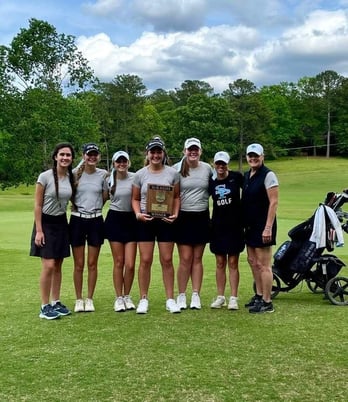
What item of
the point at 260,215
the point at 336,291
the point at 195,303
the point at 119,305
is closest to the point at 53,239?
the point at 119,305

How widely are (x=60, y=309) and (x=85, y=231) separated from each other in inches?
35.6

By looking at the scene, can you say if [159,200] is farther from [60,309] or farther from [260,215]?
[60,309]

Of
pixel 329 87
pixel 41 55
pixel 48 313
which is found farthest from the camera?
pixel 329 87

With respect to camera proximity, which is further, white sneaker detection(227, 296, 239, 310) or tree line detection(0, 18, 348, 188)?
tree line detection(0, 18, 348, 188)

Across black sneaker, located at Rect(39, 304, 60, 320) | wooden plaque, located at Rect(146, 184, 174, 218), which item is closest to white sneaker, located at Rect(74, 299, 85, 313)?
black sneaker, located at Rect(39, 304, 60, 320)

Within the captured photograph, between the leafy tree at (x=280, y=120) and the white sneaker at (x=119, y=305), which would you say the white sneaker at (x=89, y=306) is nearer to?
A: the white sneaker at (x=119, y=305)

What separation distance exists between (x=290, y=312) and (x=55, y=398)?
3.24 m

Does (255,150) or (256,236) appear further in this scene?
(256,236)

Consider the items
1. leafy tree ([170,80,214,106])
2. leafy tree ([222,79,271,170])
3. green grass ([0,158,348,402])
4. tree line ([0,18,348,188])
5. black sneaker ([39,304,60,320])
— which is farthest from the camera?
leafy tree ([170,80,214,106])

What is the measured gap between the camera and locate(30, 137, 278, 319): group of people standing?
5984 mm

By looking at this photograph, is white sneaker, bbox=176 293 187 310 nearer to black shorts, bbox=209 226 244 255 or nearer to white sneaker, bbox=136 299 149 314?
white sneaker, bbox=136 299 149 314

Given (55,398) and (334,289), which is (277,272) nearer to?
(334,289)

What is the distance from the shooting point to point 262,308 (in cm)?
615

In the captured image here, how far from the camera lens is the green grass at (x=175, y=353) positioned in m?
3.77
